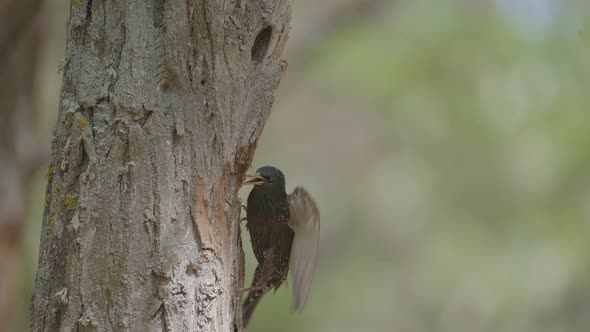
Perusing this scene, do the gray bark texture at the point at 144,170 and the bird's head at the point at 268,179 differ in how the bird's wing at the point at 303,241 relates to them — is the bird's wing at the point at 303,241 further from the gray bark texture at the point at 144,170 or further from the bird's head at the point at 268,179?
the gray bark texture at the point at 144,170

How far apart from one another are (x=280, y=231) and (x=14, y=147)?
261 centimetres

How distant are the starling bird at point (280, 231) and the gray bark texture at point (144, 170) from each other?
38.3 inches

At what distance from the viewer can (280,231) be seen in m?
4.66

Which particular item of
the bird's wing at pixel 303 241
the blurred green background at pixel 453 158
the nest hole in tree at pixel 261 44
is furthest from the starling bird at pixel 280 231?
the blurred green background at pixel 453 158

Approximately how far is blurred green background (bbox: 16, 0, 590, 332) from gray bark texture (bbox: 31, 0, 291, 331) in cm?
338

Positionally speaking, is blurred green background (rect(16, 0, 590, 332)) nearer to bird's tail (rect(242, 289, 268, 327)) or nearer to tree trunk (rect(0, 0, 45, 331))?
tree trunk (rect(0, 0, 45, 331))

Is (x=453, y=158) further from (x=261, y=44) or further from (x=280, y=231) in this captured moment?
(x=261, y=44)

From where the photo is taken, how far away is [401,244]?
14000 millimetres

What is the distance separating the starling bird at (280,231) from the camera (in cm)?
439

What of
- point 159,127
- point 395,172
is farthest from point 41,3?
point 395,172

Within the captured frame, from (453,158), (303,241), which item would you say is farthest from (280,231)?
(453,158)

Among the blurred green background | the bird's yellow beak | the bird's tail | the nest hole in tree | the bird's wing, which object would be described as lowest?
the bird's tail

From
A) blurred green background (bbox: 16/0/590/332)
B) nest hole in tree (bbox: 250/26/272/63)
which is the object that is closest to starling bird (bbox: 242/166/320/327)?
nest hole in tree (bbox: 250/26/272/63)

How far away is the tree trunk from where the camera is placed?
6.07 meters
